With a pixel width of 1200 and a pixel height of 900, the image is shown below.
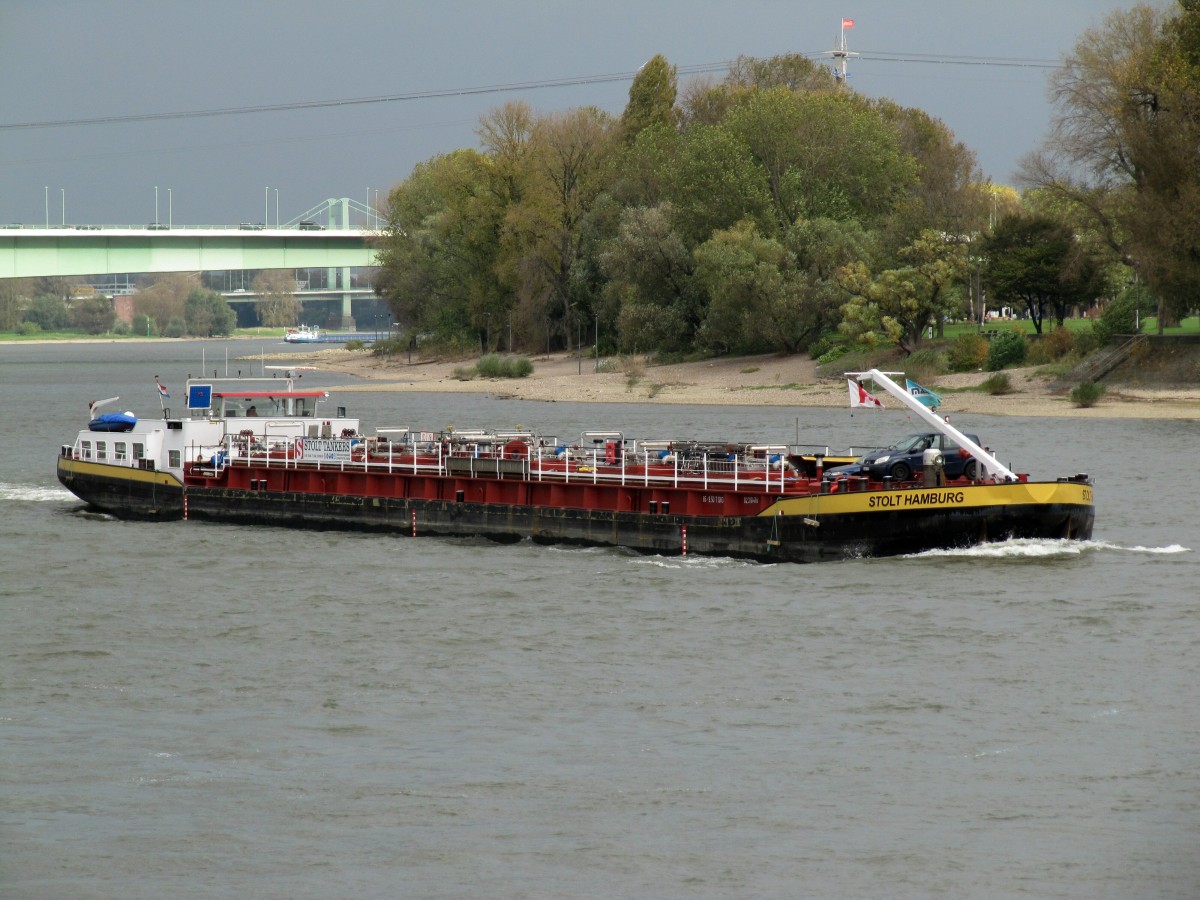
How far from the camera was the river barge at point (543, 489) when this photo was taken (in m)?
36.0

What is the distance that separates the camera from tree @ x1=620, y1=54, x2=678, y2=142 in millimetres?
128875

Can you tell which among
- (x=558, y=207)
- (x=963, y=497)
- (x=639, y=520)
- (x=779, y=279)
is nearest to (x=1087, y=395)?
(x=779, y=279)

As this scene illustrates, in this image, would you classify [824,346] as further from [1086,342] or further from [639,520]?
[639,520]

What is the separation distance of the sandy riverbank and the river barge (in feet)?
129

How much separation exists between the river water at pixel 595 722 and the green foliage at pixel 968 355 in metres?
51.8

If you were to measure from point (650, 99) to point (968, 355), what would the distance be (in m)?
47.2

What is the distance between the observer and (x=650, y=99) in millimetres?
130000

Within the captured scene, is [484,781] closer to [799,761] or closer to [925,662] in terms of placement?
[799,761]

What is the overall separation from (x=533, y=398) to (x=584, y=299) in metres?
23.7

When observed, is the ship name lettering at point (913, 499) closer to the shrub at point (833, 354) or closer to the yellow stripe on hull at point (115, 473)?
the yellow stripe on hull at point (115, 473)

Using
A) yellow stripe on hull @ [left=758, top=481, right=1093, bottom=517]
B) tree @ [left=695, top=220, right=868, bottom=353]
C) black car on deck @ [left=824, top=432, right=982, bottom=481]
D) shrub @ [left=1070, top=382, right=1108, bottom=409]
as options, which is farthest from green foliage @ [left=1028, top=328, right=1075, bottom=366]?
yellow stripe on hull @ [left=758, top=481, right=1093, bottom=517]

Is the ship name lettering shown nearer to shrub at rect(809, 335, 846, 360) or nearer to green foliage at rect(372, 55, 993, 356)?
green foliage at rect(372, 55, 993, 356)

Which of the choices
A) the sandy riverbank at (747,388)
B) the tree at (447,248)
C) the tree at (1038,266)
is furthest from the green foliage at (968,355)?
the tree at (447,248)

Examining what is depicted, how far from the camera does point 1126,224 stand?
3378 inches
